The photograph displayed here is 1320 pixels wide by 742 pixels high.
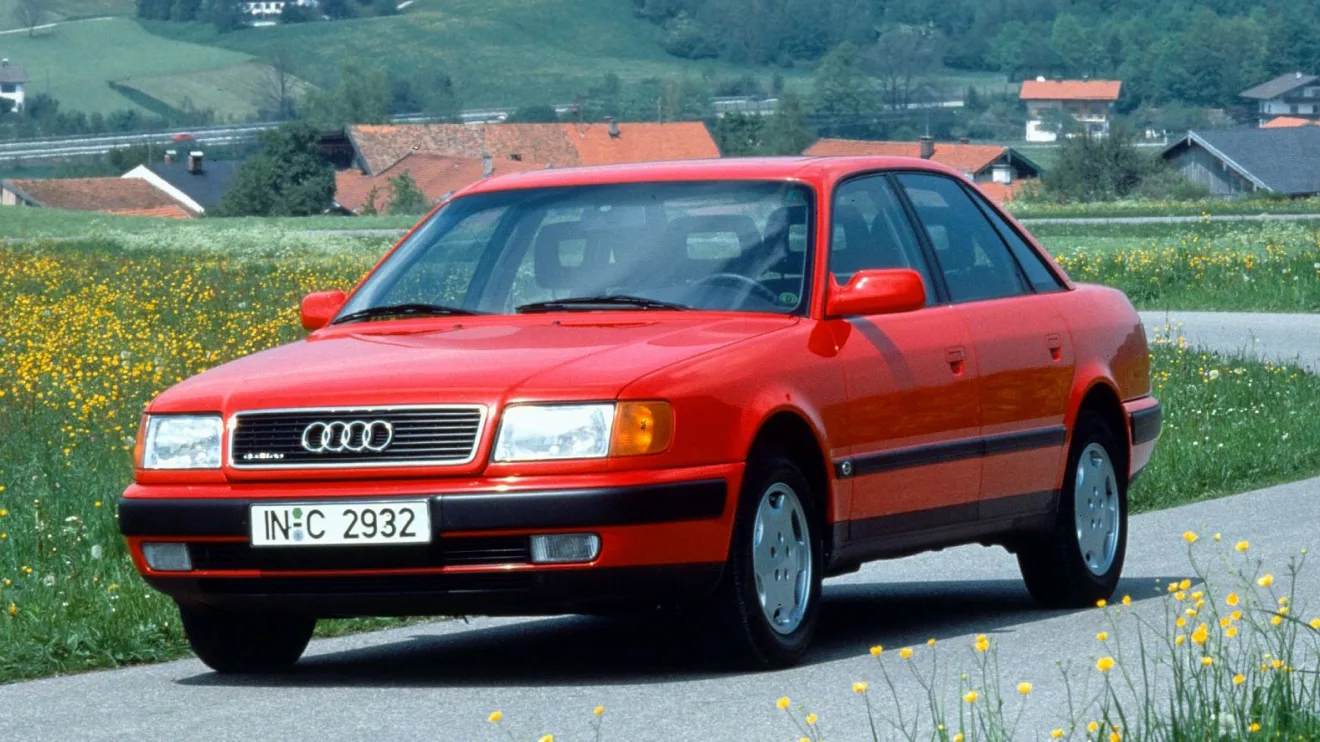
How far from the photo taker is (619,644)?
7.88 metres

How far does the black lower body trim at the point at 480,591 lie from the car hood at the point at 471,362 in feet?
1.57

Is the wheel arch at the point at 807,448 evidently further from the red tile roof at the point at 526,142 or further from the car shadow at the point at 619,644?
the red tile roof at the point at 526,142

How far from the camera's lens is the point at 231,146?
16900cm

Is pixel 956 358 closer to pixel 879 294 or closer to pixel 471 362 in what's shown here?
pixel 879 294

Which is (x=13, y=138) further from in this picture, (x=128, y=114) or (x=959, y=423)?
(x=959, y=423)

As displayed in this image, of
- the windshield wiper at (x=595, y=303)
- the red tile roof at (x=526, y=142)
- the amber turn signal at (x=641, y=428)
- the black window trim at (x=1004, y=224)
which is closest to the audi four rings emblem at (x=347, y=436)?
the amber turn signal at (x=641, y=428)

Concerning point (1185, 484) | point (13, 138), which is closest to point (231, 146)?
point (13, 138)

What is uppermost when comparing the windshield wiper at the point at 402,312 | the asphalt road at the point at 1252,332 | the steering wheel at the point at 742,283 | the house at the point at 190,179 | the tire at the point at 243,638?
the steering wheel at the point at 742,283

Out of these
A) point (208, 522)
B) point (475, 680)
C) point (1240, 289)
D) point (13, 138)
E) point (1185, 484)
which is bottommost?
point (13, 138)

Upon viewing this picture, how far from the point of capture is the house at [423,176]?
422 ft

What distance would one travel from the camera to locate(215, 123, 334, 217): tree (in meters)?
113

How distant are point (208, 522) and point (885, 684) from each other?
1.91m

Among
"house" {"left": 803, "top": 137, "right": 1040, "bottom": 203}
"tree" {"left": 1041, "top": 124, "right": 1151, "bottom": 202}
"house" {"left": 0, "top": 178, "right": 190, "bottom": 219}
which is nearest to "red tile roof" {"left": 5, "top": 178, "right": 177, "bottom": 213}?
"house" {"left": 0, "top": 178, "right": 190, "bottom": 219}

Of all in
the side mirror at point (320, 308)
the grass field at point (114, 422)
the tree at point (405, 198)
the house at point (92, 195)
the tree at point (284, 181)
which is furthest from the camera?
the house at point (92, 195)
